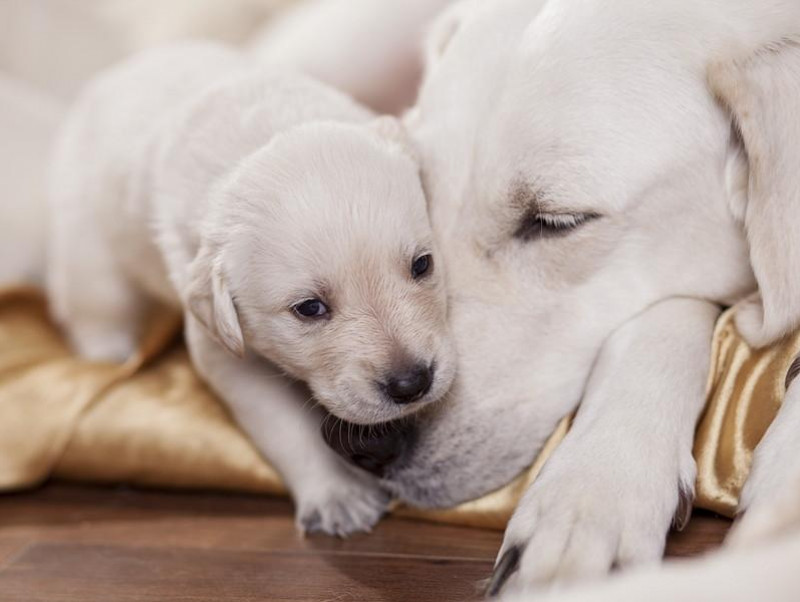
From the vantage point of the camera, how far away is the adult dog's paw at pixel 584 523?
1.03m

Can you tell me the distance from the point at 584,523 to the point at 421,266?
1.59 ft

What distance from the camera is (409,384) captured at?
126 centimetres

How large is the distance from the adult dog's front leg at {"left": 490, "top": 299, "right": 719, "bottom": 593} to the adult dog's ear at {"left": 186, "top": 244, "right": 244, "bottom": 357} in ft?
1.72

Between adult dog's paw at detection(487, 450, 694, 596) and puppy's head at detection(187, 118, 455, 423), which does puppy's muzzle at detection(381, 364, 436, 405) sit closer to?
puppy's head at detection(187, 118, 455, 423)

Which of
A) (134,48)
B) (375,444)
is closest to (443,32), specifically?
(375,444)

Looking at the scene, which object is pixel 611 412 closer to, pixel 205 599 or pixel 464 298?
pixel 464 298

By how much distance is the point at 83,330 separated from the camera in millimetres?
2254

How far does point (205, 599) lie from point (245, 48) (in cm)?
258

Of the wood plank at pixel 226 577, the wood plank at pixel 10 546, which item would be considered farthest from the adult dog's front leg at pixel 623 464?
the wood plank at pixel 10 546

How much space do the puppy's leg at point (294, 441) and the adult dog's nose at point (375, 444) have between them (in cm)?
10

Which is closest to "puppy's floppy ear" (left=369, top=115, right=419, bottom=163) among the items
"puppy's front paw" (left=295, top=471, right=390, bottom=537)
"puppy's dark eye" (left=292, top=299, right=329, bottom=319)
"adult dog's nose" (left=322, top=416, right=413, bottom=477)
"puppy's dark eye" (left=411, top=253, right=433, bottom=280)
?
"puppy's dark eye" (left=411, top=253, right=433, bottom=280)

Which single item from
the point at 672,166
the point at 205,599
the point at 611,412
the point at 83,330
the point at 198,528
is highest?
the point at 672,166

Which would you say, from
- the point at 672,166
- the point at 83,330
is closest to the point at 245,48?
the point at 83,330

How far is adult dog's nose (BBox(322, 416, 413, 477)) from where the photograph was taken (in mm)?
1354
